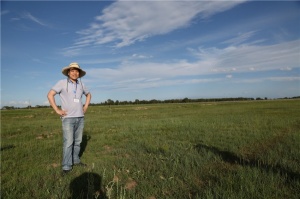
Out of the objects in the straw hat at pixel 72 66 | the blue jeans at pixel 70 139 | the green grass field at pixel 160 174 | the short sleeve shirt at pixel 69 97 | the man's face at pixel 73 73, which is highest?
the straw hat at pixel 72 66

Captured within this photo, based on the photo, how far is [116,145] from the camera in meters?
9.56

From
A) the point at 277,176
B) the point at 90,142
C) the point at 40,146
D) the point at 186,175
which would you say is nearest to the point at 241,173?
the point at 277,176

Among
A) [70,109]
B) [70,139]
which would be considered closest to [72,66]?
[70,109]

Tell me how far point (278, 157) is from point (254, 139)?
3.34m

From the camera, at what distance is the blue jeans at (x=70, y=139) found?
629cm

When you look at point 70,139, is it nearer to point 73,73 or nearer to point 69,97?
point 69,97

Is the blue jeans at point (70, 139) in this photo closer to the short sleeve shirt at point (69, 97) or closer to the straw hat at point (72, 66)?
the short sleeve shirt at point (69, 97)

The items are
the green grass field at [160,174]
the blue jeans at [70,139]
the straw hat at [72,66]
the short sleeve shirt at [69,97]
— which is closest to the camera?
the green grass field at [160,174]

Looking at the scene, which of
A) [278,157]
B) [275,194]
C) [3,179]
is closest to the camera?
[275,194]

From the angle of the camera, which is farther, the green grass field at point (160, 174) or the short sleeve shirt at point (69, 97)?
the short sleeve shirt at point (69, 97)

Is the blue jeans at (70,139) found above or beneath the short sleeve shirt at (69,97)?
beneath

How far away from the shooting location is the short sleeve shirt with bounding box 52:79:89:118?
21.3ft

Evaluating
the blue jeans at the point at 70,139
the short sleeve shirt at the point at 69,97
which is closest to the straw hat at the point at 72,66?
the short sleeve shirt at the point at 69,97

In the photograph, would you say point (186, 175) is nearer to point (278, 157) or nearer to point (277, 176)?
point (277, 176)
